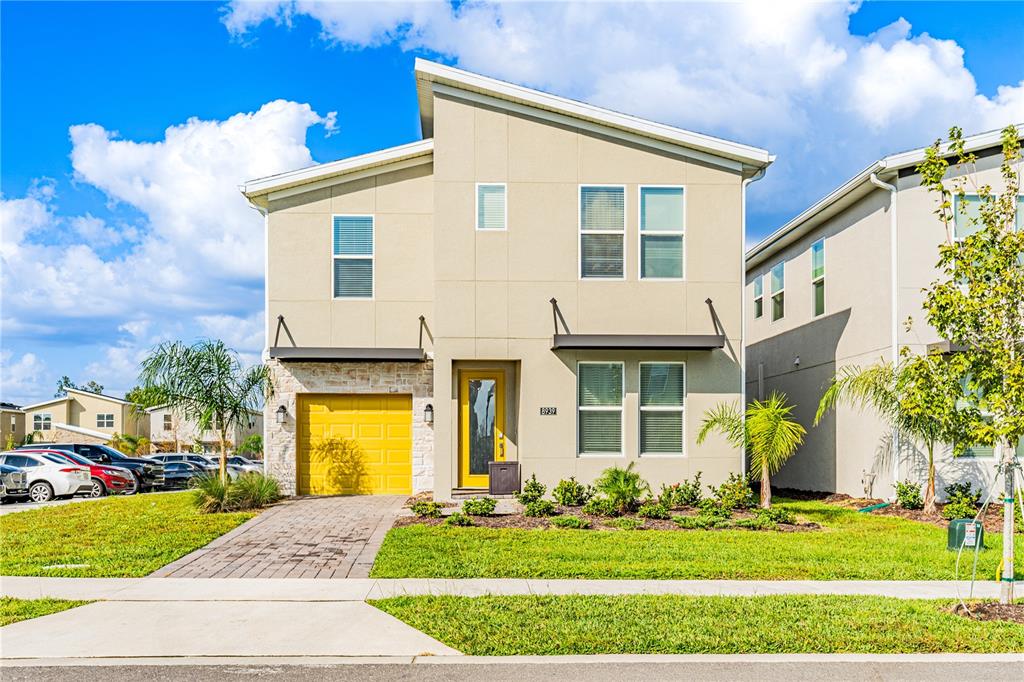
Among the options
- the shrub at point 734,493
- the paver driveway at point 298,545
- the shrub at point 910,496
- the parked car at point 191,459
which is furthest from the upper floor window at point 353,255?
the parked car at point 191,459

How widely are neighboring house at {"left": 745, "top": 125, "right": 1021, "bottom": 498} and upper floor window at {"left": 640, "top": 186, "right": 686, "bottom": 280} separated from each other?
3608 mm

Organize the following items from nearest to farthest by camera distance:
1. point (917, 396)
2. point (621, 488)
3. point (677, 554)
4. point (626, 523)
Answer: point (917, 396)
point (677, 554)
point (626, 523)
point (621, 488)

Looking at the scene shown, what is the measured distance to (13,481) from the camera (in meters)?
23.2

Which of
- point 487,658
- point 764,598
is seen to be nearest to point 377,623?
point 487,658

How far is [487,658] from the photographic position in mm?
7230

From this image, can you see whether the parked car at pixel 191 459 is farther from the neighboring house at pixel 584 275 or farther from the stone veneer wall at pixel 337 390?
the neighboring house at pixel 584 275

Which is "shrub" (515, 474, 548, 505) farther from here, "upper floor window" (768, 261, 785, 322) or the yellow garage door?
"upper floor window" (768, 261, 785, 322)

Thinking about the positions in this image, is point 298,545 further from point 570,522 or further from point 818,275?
point 818,275

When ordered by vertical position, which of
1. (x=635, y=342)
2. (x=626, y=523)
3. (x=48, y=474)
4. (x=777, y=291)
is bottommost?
(x=48, y=474)

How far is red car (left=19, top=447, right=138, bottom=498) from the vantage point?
24.6m

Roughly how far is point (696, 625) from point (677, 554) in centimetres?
371

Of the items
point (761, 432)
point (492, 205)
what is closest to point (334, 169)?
point (492, 205)

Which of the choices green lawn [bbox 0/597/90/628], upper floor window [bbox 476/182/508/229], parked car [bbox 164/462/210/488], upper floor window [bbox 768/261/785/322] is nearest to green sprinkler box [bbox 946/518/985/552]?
green lawn [bbox 0/597/90/628]

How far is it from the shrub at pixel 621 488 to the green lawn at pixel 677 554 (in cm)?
171
